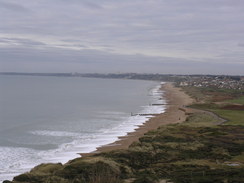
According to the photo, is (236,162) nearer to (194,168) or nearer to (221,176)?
(194,168)

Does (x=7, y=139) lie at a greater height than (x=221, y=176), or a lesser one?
lesser

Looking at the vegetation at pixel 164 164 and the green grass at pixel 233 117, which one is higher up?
the vegetation at pixel 164 164

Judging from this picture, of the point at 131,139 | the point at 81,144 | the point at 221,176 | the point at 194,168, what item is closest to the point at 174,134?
the point at 131,139

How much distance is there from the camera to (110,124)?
56469 millimetres

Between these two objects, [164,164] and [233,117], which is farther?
[233,117]

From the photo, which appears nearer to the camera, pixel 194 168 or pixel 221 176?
pixel 221 176

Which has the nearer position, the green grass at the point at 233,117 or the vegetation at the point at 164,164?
the vegetation at the point at 164,164

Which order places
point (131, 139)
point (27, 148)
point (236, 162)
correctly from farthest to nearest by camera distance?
point (131, 139), point (27, 148), point (236, 162)

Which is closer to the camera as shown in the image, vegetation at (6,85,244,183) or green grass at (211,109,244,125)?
vegetation at (6,85,244,183)

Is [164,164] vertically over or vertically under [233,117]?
over

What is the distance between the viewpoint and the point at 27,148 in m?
37.5

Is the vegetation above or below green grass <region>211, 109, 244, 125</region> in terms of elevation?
above

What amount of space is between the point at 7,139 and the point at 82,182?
26454mm

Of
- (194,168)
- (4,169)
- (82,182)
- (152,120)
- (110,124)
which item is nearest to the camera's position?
(82,182)
